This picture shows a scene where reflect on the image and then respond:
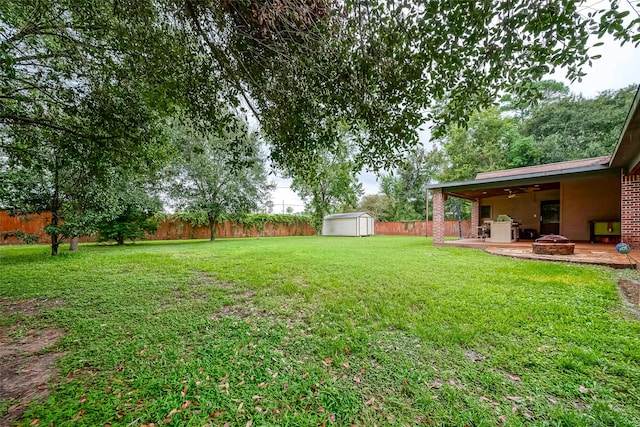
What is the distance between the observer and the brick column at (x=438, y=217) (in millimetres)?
10234

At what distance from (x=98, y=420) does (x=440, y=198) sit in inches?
434

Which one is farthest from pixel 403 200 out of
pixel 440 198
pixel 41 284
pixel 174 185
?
pixel 41 284

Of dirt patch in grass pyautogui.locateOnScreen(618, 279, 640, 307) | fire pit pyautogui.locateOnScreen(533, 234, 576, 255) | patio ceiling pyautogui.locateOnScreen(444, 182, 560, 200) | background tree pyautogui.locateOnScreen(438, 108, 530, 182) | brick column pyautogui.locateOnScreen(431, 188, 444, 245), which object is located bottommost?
dirt patch in grass pyautogui.locateOnScreen(618, 279, 640, 307)

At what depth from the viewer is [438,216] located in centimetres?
1045

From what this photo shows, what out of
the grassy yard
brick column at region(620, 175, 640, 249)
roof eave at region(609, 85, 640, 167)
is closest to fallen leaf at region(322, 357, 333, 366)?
the grassy yard

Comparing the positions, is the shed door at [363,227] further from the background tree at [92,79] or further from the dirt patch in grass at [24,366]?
the dirt patch in grass at [24,366]

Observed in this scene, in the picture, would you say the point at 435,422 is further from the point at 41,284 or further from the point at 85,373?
the point at 41,284

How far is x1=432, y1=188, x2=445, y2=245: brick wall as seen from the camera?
33.6 feet

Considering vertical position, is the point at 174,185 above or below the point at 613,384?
above

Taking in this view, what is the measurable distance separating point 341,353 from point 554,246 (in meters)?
7.38

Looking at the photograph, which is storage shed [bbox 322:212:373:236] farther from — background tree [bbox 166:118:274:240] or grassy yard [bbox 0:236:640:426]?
grassy yard [bbox 0:236:640:426]

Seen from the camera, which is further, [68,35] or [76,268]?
[76,268]

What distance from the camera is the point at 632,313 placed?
2926mm

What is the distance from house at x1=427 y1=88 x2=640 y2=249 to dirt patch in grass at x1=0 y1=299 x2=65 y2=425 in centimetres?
709
